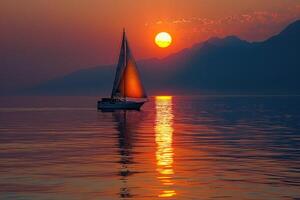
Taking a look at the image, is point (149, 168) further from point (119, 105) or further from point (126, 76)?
point (119, 105)

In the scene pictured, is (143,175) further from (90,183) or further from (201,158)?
(201,158)

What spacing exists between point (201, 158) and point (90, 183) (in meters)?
14.5

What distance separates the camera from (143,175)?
3934 cm

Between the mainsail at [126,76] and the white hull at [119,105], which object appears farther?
the white hull at [119,105]

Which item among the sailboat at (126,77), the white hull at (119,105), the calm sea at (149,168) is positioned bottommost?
the calm sea at (149,168)

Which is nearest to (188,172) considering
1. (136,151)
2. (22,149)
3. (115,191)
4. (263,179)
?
(263,179)

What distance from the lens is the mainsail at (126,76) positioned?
150m

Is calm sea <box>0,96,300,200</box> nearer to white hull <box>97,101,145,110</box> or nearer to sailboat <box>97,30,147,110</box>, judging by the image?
sailboat <box>97,30,147,110</box>

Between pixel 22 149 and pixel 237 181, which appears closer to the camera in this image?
pixel 237 181

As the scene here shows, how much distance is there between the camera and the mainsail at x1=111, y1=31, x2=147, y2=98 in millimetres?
150125

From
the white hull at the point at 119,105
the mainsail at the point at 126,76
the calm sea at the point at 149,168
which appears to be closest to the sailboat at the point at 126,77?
the mainsail at the point at 126,76

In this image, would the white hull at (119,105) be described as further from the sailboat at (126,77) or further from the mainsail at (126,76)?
the mainsail at (126,76)

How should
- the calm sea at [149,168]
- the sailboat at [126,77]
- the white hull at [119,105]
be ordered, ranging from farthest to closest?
1. the white hull at [119,105]
2. the sailboat at [126,77]
3. the calm sea at [149,168]

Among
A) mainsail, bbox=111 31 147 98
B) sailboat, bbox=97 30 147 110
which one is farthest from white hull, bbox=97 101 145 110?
mainsail, bbox=111 31 147 98
